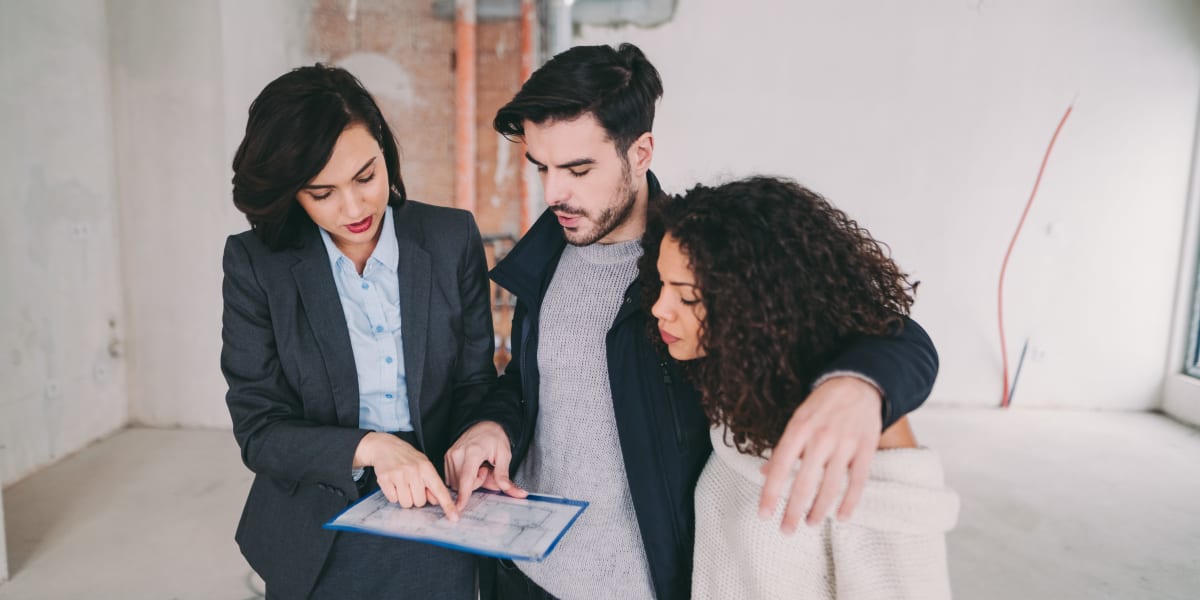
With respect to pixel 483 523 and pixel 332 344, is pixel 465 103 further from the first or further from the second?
pixel 483 523

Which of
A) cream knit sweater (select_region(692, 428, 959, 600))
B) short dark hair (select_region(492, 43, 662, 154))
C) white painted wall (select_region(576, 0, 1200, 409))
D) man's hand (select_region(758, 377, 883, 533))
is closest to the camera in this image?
man's hand (select_region(758, 377, 883, 533))

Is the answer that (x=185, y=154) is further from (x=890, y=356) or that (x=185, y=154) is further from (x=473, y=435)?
(x=890, y=356)

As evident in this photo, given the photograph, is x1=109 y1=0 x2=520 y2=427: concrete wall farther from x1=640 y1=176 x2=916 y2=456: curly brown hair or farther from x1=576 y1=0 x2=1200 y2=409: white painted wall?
x1=640 y1=176 x2=916 y2=456: curly brown hair

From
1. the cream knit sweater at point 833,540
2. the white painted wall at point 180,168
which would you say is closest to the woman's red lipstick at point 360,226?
the cream knit sweater at point 833,540

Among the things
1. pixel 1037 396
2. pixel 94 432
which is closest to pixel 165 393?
pixel 94 432

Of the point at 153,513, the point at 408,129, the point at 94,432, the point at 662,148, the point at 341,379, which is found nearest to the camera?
the point at 341,379

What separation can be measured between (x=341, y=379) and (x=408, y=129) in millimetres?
2951

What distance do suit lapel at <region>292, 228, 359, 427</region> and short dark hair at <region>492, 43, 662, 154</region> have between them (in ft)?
1.30

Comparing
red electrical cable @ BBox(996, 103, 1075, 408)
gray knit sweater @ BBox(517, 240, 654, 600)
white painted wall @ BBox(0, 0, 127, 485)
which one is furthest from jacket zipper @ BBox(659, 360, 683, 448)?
red electrical cable @ BBox(996, 103, 1075, 408)

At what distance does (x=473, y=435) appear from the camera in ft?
3.58

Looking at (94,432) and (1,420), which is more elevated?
(1,420)

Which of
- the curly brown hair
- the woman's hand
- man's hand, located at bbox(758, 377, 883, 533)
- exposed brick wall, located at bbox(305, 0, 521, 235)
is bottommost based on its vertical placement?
the woman's hand

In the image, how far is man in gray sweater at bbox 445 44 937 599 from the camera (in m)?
1.04

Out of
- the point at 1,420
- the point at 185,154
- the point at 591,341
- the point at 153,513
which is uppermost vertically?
the point at 185,154
